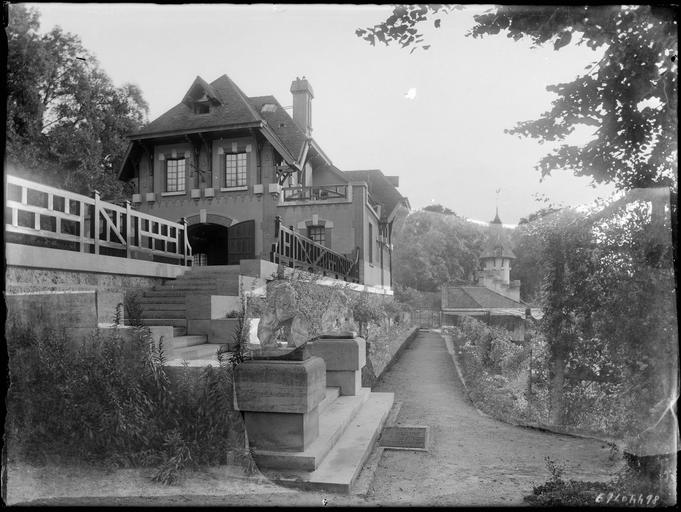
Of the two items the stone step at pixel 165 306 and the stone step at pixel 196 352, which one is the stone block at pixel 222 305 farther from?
the stone step at pixel 165 306

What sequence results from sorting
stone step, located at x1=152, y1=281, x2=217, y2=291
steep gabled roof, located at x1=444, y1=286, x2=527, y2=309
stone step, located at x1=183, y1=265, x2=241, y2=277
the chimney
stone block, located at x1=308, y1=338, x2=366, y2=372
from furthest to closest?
steep gabled roof, located at x1=444, y1=286, x2=527, y2=309
stone step, located at x1=183, y1=265, x2=241, y2=277
stone step, located at x1=152, y1=281, x2=217, y2=291
stone block, located at x1=308, y1=338, x2=366, y2=372
the chimney

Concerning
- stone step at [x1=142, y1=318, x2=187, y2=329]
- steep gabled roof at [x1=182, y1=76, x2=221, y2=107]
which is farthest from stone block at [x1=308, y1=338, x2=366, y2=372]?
steep gabled roof at [x1=182, y1=76, x2=221, y2=107]

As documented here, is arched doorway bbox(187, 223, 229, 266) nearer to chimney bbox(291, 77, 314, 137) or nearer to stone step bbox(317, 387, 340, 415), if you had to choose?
chimney bbox(291, 77, 314, 137)

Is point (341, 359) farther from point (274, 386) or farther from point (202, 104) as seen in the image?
point (202, 104)

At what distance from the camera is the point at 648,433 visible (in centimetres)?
435

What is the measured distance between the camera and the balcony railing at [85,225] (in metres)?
5.74

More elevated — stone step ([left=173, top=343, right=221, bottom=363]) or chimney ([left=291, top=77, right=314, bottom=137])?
chimney ([left=291, top=77, right=314, bottom=137])

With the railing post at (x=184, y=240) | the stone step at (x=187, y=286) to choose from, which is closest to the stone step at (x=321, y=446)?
the stone step at (x=187, y=286)

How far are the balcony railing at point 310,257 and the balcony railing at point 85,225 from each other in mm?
1735

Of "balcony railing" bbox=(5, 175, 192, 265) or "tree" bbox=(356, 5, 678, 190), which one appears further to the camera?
"balcony railing" bbox=(5, 175, 192, 265)

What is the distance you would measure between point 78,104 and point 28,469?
3722 mm

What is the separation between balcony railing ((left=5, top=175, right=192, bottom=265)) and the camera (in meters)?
5.74

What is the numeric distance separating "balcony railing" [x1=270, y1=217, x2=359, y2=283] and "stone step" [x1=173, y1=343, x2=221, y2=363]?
8.97 ft

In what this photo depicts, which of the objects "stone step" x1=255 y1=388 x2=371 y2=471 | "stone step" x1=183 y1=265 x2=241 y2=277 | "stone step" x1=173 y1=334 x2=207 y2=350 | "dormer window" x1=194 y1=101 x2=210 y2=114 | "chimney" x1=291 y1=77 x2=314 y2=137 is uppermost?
"dormer window" x1=194 y1=101 x2=210 y2=114
